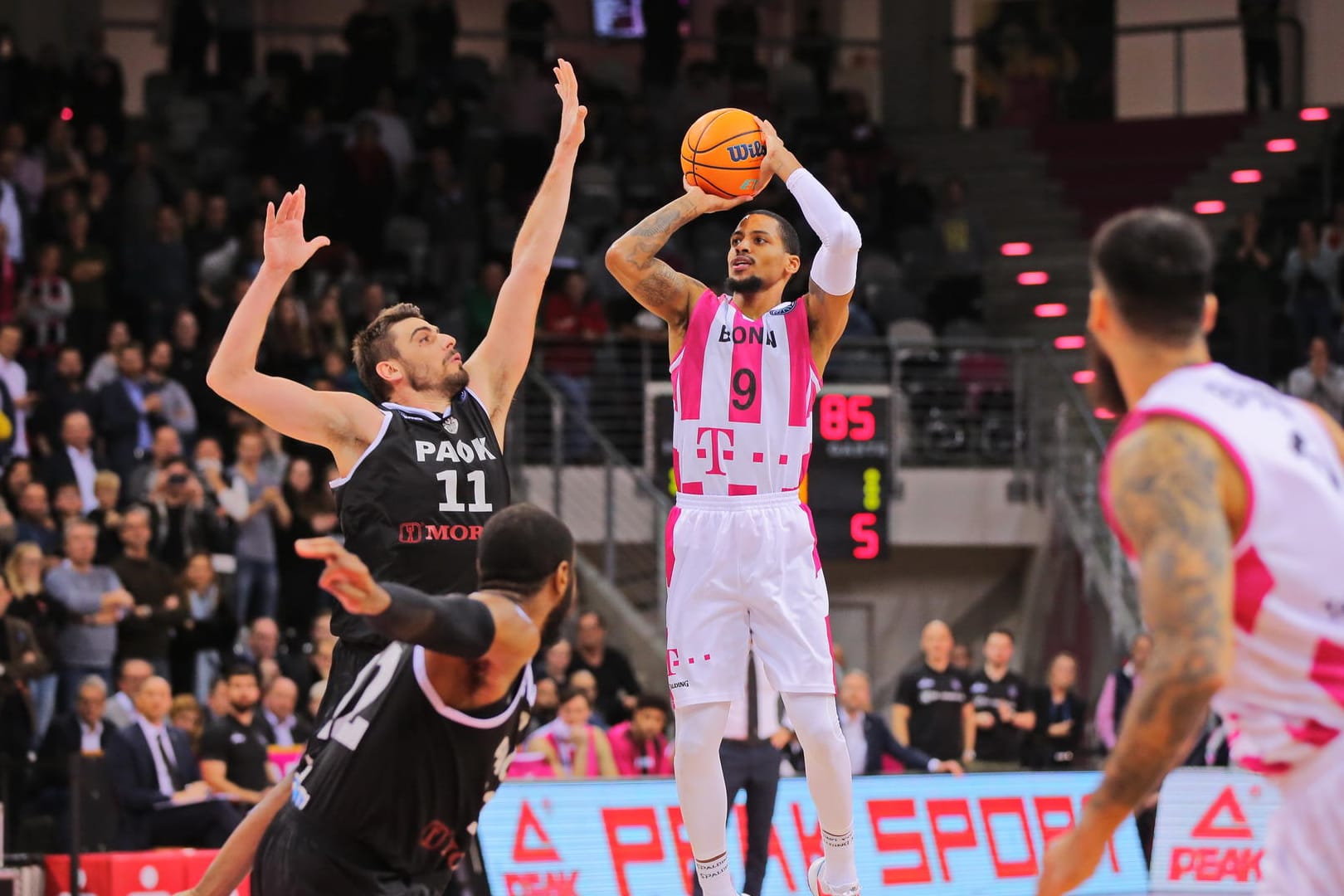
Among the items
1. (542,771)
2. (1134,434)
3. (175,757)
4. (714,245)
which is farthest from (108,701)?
(1134,434)

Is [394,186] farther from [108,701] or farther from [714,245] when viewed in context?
[108,701]

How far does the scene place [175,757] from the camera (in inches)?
504

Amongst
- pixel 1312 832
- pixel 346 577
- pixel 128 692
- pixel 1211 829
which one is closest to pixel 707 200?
pixel 346 577

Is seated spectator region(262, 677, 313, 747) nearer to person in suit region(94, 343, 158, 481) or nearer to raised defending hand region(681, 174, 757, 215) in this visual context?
→ person in suit region(94, 343, 158, 481)

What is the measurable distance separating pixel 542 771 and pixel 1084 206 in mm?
13556

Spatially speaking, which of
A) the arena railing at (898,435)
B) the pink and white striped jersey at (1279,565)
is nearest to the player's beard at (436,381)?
the pink and white striped jersey at (1279,565)

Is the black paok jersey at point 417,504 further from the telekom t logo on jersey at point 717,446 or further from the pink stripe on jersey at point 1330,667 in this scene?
the pink stripe on jersey at point 1330,667

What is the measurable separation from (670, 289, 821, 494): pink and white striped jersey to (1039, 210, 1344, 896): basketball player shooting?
146 inches

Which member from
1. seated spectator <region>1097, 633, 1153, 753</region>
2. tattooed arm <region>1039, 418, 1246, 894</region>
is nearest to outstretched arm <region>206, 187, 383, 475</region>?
tattooed arm <region>1039, 418, 1246, 894</region>

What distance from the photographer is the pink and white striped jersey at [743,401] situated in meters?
7.90

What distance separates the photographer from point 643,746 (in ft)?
46.9

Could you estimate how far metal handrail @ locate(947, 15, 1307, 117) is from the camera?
24375 millimetres

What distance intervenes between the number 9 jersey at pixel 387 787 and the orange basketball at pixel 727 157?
11.5ft

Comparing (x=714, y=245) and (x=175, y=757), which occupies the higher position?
(x=714, y=245)
